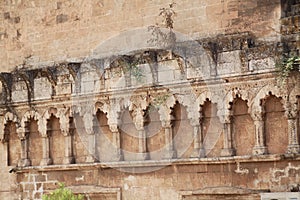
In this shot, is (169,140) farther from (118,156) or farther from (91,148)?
(91,148)

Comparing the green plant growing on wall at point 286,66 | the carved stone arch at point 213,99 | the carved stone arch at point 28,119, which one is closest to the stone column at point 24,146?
the carved stone arch at point 28,119

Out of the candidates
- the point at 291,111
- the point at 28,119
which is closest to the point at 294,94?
the point at 291,111

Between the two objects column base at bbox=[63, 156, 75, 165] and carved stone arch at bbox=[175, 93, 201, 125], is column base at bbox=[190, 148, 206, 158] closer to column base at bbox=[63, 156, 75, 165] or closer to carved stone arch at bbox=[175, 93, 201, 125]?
carved stone arch at bbox=[175, 93, 201, 125]

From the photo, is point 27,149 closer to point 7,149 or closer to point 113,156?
point 7,149

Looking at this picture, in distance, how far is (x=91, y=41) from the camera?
13.9 m

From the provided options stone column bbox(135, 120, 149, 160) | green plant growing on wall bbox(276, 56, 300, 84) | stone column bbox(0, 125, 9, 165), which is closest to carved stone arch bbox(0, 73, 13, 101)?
stone column bbox(0, 125, 9, 165)

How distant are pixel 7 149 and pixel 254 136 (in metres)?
4.89

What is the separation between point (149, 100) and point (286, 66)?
2.44m

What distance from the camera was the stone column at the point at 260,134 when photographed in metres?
11.4

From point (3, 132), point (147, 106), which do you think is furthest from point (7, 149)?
point (147, 106)

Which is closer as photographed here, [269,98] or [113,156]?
[269,98]

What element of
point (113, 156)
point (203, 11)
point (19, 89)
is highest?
point (203, 11)

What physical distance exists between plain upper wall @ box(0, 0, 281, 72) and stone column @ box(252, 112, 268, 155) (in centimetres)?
106

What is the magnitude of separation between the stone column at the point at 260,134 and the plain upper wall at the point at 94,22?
1.06 m
